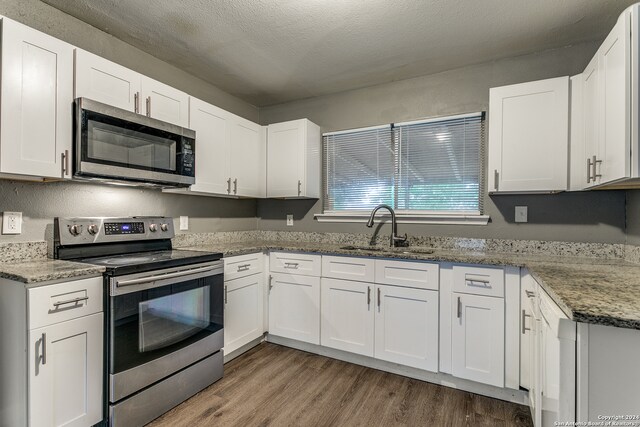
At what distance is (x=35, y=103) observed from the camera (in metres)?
1.62

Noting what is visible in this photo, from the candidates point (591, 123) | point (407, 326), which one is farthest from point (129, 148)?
point (591, 123)

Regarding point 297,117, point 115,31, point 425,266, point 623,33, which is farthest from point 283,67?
point 623,33

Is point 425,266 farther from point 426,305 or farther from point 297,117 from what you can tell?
point 297,117

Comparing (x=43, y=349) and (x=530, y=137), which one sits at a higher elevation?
(x=530, y=137)

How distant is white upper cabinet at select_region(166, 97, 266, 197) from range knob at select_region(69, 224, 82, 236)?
2.41ft

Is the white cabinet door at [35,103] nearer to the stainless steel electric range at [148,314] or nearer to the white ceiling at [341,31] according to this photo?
the stainless steel electric range at [148,314]

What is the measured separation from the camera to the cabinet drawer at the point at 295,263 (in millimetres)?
2641

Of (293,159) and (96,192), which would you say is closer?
(96,192)

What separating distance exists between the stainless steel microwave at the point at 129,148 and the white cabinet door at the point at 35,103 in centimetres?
7

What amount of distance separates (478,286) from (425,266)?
1.14 feet

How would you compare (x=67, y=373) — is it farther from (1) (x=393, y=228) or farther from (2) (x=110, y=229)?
(1) (x=393, y=228)

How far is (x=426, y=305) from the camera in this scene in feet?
7.28

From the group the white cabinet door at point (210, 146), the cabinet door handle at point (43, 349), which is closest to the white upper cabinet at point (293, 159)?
the white cabinet door at point (210, 146)

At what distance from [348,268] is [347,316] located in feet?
1.25
